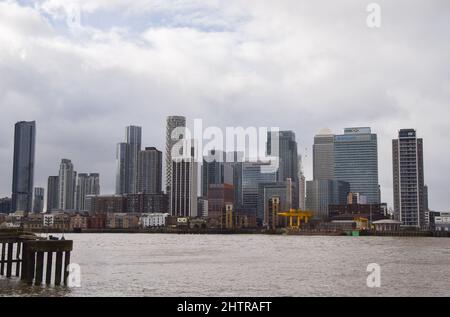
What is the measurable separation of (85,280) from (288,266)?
24.5m

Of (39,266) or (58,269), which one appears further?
(58,269)

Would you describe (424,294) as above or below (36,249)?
below

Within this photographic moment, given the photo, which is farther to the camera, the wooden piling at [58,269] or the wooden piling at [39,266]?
the wooden piling at [58,269]

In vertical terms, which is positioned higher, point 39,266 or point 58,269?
point 39,266

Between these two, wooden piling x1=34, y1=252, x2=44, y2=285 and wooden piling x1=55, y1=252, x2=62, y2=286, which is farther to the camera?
wooden piling x1=55, y1=252, x2=62, y2=286
